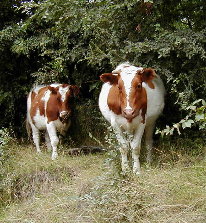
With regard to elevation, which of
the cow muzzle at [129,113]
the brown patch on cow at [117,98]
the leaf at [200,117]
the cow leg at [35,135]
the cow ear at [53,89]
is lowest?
the cow leg at [35,135]

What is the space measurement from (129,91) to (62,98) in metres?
2.72

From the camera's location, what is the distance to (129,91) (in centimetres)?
665

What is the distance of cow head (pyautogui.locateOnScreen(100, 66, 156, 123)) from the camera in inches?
261

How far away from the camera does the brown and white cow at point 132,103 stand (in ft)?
21.8

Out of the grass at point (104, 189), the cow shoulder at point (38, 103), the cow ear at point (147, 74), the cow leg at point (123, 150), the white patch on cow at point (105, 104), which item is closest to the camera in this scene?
the grass at point (104, 189)

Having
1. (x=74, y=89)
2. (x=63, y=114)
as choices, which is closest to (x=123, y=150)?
(x=63, y=114)

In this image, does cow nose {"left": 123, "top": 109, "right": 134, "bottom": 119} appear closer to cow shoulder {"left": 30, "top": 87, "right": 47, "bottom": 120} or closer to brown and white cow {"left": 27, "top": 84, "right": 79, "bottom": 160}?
brown and white cow {"left": 27, "top": 84, "right": 79, "bottom": 160}

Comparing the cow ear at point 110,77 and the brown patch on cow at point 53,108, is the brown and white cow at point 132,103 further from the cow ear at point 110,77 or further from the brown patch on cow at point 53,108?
the brown patch on cow at point 53,108

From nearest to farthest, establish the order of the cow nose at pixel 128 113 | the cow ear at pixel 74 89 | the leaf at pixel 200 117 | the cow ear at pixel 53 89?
1. the leaf at pixel 200 117
2. the cow nose at pixel 128 113
3. the cow ear at pixel 53 89
4. the cow ear at pixel 74 89

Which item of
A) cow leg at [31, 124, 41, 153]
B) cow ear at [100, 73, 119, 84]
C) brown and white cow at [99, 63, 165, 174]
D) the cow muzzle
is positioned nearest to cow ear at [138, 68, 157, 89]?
brown and white cow at [99, 63, 165, 174]

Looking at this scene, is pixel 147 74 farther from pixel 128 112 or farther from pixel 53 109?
pixel 53 109

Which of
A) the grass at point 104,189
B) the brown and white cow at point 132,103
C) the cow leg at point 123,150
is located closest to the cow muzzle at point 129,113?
the brown and white cow at point 132,103

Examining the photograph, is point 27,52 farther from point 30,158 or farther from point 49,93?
point 30,158

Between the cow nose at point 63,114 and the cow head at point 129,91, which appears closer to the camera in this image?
the cow head at point 129,91
